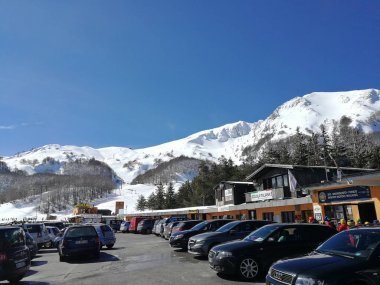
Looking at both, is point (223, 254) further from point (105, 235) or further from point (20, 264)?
point (105, 235)

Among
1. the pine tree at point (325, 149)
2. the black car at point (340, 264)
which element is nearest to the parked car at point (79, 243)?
the black car at point (340, 264)

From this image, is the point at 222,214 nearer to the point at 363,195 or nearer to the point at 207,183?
the point at 363,195

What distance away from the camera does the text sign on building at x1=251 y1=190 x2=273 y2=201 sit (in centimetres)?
3347

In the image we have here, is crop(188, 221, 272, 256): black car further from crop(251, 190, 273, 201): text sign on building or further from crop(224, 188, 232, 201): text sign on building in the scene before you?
crop(224, 188, 232, 201): text sign on building

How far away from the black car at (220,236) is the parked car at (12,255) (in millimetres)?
6208

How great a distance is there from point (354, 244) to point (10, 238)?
8.25m

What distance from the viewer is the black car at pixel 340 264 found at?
588cm

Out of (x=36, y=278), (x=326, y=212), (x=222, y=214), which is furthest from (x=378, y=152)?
(x=36, y=278)

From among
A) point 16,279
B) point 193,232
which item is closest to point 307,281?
point 16,279

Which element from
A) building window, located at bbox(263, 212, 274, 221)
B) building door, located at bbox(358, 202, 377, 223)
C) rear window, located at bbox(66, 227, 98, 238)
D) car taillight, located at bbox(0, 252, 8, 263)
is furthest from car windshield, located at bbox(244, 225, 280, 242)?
building window, located at bbox(263, 212, 274, 221)

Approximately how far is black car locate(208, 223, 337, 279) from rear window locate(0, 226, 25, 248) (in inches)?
208

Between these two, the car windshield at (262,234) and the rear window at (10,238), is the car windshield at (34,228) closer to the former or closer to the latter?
Result: the rear window at (10,238)

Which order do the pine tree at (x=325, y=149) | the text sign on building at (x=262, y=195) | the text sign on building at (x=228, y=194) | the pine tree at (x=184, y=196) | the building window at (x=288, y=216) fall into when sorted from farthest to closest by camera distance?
1. the pine tree at (x=184, y=196)
2. the pine tree at (x=325, y=149)
3. the text sign on building at (x=228, y=194)
4. the text sign on building at (x=262, y=195)
5. the building window at (x=288, y=216)

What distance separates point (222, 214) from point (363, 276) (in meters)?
39.2
